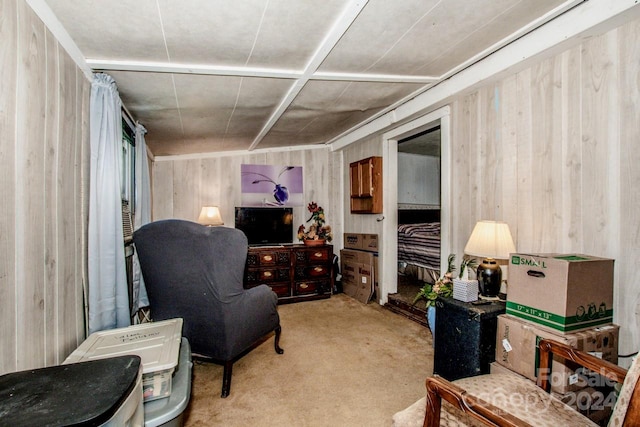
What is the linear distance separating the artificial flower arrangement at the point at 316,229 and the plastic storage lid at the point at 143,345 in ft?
8.86

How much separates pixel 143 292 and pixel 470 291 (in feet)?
8.92

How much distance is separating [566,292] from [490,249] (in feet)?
1.60

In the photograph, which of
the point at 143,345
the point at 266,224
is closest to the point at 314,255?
the point at 266,224

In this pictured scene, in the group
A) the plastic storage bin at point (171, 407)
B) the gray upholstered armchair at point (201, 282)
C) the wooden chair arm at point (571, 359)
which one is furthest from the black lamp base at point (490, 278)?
the plastic storage bin at point (171, 407)

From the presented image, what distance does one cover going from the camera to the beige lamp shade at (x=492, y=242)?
1.89 meters

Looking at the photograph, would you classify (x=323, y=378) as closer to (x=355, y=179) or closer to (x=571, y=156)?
(x=571, y=156)

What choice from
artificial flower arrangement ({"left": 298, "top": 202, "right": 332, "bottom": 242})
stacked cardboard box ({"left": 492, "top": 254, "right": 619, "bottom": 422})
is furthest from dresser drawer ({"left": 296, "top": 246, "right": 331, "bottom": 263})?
stacked cardboard box ({"left": 492, "top": 254, "right": 619, "bottom": 422})

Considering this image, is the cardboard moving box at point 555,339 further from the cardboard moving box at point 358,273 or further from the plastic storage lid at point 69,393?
the cardboard moving box at point 358,273

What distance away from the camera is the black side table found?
1.74 metres

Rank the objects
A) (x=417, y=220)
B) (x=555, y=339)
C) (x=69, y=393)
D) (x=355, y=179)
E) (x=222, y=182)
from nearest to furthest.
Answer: (x=69, y=393) < (x=555, y=339) < (x=355, y=179) < (x=222, y=182) < (x=417, y=220)

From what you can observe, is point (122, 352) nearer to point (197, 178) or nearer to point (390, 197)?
point (390, 197)

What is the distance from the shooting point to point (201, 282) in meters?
1.92

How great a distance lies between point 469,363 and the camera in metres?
1.78

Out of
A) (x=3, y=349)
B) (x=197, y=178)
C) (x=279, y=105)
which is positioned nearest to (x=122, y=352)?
(x=3, y=349)
